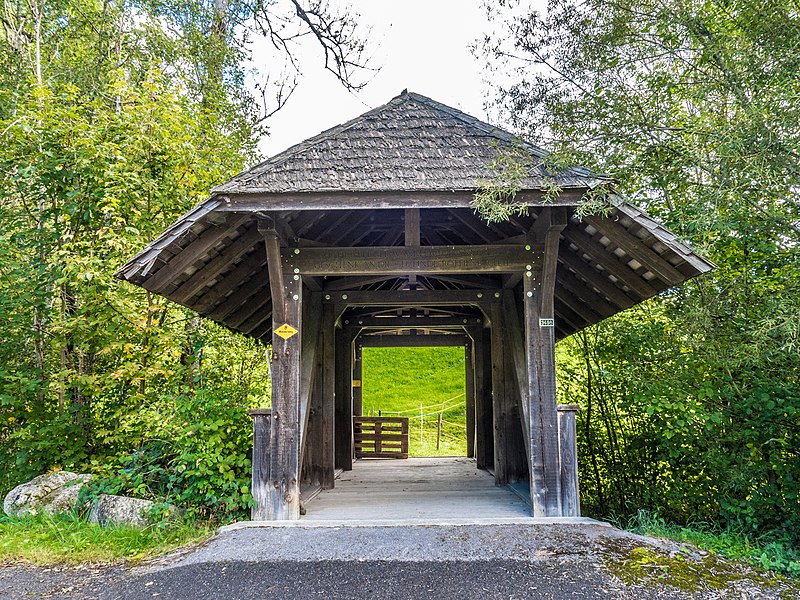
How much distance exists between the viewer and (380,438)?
11.4 meters

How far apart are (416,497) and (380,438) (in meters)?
5.52

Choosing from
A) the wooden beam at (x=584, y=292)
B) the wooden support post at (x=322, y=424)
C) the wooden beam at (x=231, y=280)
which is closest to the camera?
the wooden beam at (x=231, y=280)

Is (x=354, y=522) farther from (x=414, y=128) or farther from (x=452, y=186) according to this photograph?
(x=414, y=128)

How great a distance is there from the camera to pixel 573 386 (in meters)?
8.29

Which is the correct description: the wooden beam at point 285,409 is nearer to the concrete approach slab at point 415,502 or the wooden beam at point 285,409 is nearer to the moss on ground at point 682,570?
the concrete approach slab at point 415,502

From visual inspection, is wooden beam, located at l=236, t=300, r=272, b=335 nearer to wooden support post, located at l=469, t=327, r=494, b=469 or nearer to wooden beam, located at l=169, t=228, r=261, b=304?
wooden beam, located at l=169, t=228, r=261, b=304

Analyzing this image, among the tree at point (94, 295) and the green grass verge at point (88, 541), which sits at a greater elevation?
the tree at point (94, 295)

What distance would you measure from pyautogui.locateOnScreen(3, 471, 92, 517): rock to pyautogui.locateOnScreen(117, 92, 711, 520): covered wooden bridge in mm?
2129

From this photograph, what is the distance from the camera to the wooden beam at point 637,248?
4461 mm

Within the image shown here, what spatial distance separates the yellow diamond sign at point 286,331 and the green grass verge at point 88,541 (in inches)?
66.2

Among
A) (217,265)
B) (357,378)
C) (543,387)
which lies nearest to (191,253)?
(217,265)

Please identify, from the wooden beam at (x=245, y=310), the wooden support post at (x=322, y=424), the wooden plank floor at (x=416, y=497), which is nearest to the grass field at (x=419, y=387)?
the wooden plank floor at (x=416, y=497)

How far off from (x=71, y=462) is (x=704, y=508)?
23.0ft

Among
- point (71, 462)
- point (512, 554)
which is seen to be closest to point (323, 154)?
point (512, 554)
